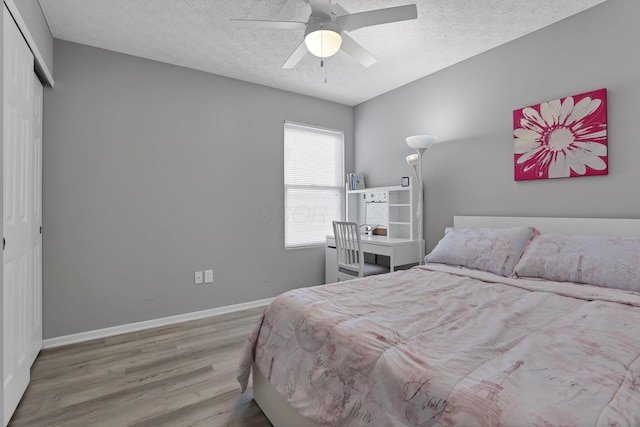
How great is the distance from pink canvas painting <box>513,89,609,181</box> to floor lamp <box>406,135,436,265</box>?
28.9 inches

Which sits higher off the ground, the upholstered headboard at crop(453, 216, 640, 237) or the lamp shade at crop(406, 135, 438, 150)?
the lamp shade at crop(406, 135, 438, 150)

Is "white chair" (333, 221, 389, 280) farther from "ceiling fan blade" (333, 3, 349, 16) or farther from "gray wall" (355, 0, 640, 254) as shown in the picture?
"ceiling fan blade" (333, 3, 349, 16)

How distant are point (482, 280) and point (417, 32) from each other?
195cm

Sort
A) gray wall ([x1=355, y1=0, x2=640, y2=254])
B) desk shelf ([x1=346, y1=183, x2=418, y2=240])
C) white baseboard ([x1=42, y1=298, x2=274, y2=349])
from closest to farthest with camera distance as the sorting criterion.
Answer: gray wall ([x1=355, y1=0, x2=640, y2=254])
white baseboard ([x1=42, y1=298, x2=274, y2=349])
desk shelf ([x1=346, y1=183, x2=418, y2=240])

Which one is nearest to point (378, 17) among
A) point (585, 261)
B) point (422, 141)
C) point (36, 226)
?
point (422, 141)

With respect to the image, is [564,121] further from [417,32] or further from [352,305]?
[352,305]

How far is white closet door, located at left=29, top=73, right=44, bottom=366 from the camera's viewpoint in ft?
7.19

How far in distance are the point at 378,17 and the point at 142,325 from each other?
3128 mm

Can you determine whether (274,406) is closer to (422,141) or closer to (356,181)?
(422,141)

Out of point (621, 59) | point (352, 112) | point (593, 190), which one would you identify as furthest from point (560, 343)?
point (352, 112)

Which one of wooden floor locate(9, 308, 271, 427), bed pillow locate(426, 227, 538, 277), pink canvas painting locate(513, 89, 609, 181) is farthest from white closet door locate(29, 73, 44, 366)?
pink canvas painting locate(513, 89, 609, 181)

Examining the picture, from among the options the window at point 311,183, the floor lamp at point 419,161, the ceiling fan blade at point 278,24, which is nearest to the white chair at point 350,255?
the floor lamp at point 419,161

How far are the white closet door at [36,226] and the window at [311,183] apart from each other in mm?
2213

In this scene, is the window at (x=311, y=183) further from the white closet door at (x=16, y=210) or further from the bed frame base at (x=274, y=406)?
the white closet door at (x=16, y=210)
